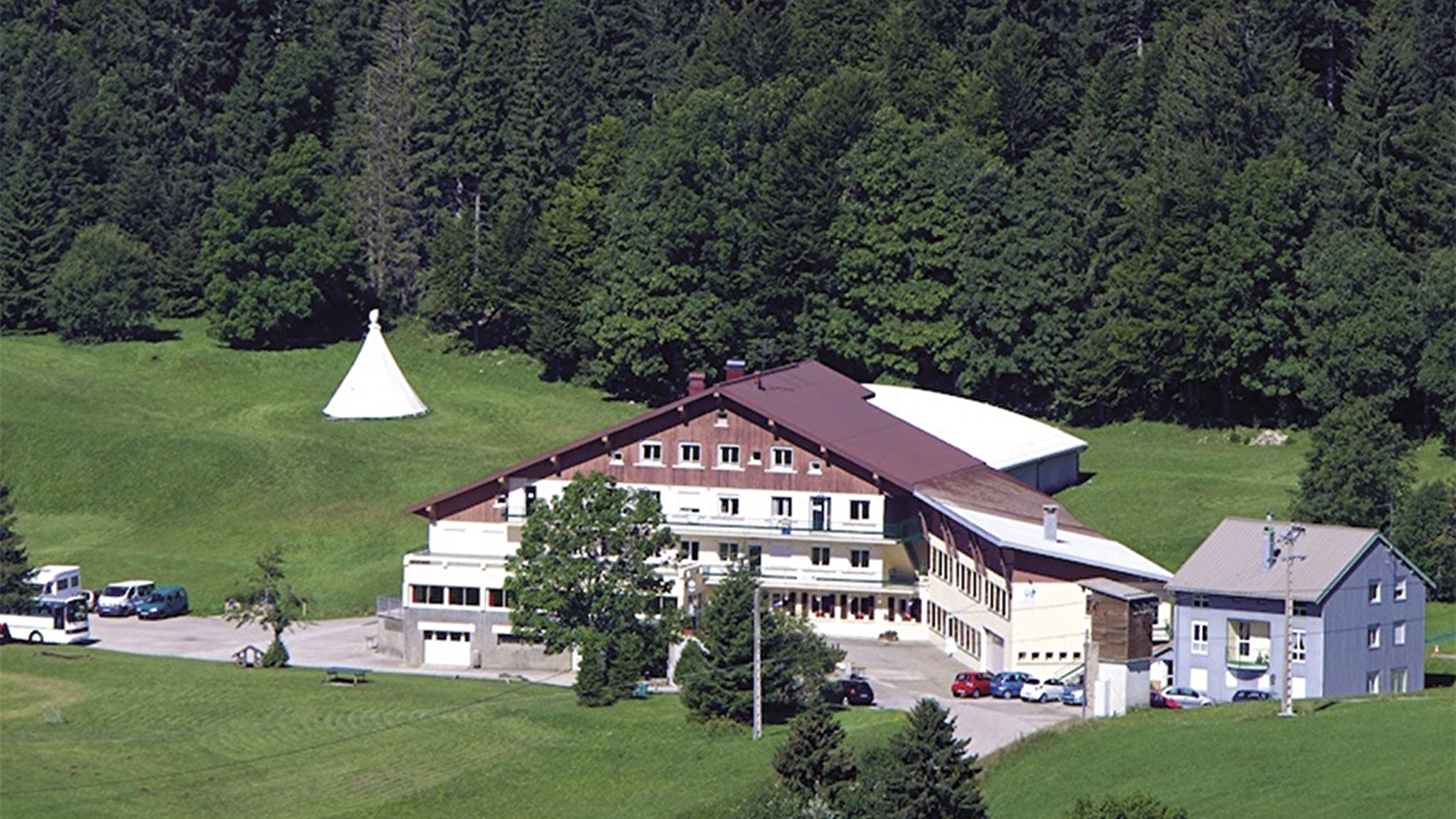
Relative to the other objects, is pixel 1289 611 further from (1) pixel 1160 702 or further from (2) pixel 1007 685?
(2) pixel 1007 685

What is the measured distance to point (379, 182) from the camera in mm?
167250

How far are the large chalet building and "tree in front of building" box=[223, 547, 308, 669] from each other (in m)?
4.50

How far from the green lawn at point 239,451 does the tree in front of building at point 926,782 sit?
146ft

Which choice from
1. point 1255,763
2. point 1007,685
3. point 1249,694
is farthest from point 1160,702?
point 1255,763

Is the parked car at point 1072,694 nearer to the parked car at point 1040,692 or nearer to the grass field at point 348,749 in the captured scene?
the parked car at point 1040,692

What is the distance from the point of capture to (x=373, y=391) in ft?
490

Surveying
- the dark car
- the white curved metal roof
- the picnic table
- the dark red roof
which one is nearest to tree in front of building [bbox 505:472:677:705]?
the picnic table

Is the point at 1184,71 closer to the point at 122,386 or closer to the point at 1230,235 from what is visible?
the point at 1230,235

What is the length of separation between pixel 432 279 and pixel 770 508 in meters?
45.5

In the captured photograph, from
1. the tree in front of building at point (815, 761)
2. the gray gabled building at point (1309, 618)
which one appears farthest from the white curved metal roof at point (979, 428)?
the tree in front of building at point (815, 761)

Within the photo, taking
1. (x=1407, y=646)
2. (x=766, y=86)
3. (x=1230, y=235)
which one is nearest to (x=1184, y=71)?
(x=1230, y=235)

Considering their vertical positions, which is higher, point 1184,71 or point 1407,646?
point 1184,71

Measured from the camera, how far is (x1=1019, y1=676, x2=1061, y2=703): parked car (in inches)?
4040

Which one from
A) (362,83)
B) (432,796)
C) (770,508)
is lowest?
(432,796)
